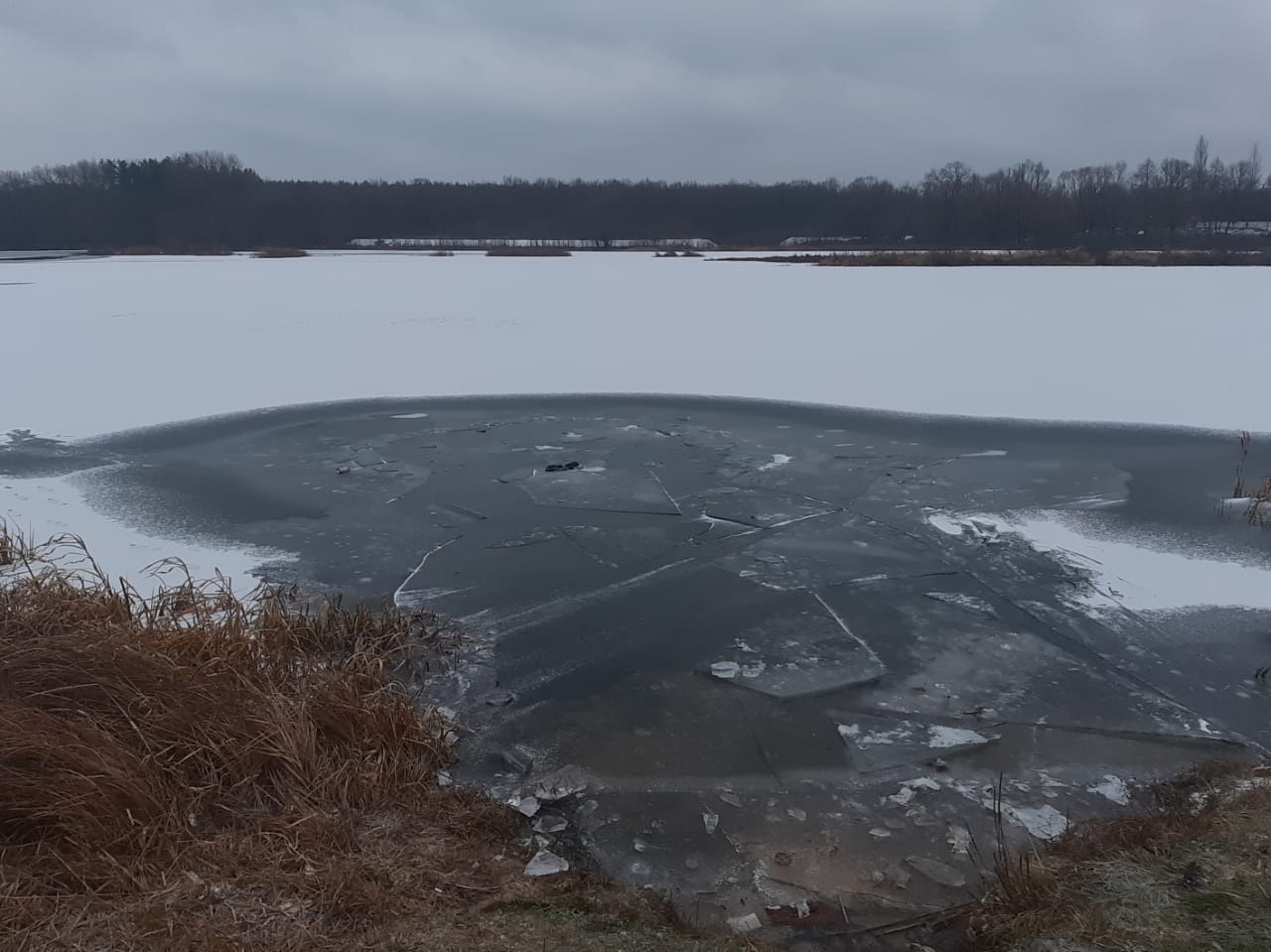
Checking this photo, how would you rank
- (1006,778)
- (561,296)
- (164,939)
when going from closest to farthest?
1. (164,939)
2. (1006,778)
3. (561,296)

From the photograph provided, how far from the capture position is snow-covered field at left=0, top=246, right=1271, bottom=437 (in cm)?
909

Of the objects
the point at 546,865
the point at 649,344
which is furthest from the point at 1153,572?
the point at 649,344

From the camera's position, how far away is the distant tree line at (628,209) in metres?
46.0

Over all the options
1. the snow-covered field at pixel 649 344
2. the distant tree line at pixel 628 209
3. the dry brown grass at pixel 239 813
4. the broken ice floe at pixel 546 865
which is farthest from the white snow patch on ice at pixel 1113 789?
the distant tree line at pixel 628 209

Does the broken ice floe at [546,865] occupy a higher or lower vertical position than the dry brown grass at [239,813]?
lower

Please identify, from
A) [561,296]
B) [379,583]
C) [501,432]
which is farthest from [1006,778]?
[561,296]

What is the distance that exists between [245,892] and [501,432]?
19.2ft

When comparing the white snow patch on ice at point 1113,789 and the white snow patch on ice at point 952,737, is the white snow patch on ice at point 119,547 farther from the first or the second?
the white snow patch on ice at point 1113,789

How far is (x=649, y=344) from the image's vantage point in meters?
12.1

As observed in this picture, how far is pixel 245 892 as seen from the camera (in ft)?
8.02

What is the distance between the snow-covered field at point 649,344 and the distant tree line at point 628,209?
2722 cm

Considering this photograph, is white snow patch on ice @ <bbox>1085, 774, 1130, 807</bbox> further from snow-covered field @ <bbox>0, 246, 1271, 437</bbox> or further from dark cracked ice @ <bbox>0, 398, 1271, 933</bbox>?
snow-covered field @ <bbox>0, 246, 1271, 437</bbox>

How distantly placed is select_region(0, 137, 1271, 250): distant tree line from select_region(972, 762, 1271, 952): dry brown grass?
40.7 meters

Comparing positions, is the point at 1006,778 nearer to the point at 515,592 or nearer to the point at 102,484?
the point at 515,592
